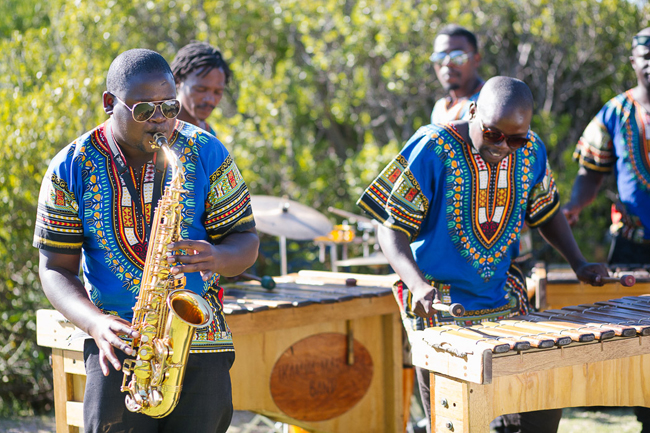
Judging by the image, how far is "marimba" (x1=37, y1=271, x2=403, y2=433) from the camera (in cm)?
349

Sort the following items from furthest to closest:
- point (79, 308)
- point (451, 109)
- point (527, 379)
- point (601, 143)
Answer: point (451, 109)
point (601, 143)
point (527, 379)
point (79, 308)

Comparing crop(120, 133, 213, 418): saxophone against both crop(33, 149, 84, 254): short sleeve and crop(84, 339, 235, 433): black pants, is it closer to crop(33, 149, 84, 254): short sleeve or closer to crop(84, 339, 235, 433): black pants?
crop(84, 339, 235, 433): black pants

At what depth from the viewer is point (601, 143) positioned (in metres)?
4.58

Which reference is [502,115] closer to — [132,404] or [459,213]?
[459,213]

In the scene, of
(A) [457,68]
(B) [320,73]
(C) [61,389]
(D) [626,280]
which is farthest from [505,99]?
(B) [320,73]

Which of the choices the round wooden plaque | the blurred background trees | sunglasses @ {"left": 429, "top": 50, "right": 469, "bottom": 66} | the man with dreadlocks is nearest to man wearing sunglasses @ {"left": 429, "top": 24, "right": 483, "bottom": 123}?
sunglasses @ {"left": 429, "top": 50, "right": 469, "bottom": 66}

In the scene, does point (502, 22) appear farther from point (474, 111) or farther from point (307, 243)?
point (474, 111)

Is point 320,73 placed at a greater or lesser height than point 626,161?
greater

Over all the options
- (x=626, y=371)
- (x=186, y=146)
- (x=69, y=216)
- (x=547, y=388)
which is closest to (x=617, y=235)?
(x=626, y=371)

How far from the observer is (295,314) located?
3951 millimetres

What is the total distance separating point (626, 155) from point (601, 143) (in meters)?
0.20

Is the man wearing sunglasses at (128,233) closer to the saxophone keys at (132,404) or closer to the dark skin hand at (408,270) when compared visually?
the saxophone keys at (132,404)

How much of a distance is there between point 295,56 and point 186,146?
652 cm

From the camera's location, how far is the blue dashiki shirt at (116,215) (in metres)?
2.48
